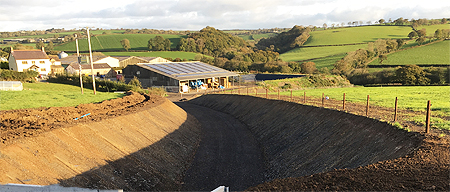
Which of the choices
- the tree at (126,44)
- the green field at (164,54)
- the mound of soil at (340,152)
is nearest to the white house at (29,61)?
the green field at (164,54)

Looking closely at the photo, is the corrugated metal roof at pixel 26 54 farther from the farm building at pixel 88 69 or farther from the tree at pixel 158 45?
the tree at pixel 158 45

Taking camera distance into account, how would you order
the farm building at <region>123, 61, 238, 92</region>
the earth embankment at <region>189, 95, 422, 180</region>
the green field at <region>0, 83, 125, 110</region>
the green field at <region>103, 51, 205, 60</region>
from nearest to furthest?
1. the earth embankment at <region>189, 95, 422, 180</region>
2. the green field at <region>0, 83, 125, 110</region>
3. the farm building at <region>123, 61, 238, 92</region>
4. the green field at <region>103, 51, 205, 60</region>

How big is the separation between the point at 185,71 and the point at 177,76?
5.98m

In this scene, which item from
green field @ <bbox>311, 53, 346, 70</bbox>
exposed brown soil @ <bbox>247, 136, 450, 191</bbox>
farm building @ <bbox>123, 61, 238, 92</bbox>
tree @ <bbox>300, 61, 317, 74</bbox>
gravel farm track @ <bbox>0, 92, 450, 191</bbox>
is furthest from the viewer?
green field @ <bbox>311, 53, 346, 70</bbox>

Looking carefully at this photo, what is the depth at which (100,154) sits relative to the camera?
1662cm

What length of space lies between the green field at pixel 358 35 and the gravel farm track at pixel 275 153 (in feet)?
397

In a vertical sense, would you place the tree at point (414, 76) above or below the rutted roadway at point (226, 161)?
above

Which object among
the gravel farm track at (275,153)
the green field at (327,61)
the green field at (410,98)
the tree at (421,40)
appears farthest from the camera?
the green field at (327,61)

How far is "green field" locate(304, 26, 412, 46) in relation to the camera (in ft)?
433

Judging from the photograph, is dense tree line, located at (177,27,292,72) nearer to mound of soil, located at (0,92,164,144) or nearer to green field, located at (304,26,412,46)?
green field, located at (304,26,412,46)

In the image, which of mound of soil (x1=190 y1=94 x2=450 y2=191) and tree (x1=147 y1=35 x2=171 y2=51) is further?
tree (x1=147 y1=35 x2=171 y2=51)

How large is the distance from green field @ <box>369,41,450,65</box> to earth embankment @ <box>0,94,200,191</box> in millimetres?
83508

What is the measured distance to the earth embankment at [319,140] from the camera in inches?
572

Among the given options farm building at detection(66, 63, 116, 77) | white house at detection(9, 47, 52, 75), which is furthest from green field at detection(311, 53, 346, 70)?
white house at detection(9, 47, 52, 75)
